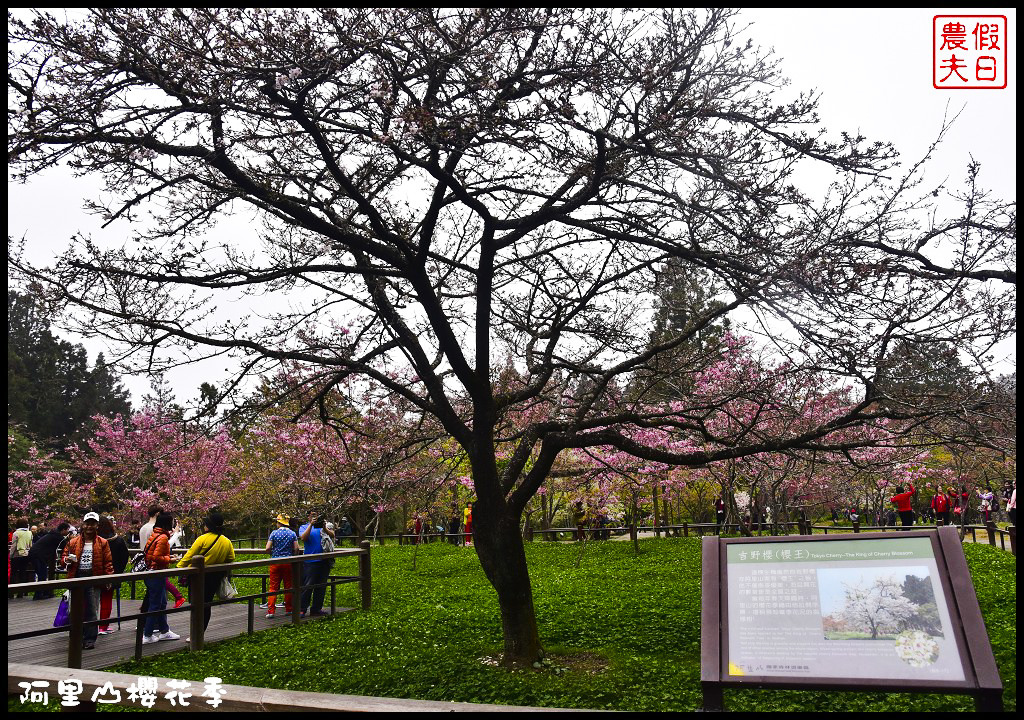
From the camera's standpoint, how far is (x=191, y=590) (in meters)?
9.30

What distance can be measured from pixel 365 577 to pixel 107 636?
4137 millimetres

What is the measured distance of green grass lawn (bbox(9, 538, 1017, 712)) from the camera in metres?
6.11

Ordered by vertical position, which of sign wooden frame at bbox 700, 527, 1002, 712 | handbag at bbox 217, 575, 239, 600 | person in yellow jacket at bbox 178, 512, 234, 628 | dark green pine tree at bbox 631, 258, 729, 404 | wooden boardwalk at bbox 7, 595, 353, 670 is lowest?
wooden boardwalk at bbox 7, 595, 353, 670

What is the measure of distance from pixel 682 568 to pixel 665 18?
11.2 metres

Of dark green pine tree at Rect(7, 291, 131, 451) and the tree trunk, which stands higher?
dark green pine tree at Rect(7, 291, 131, 451)

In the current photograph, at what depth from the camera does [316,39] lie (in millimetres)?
5574

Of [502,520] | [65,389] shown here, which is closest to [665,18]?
[502,520]

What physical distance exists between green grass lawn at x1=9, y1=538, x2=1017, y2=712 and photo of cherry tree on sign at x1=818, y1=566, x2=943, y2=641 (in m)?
1.69

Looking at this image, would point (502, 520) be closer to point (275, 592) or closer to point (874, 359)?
point (874, 359)

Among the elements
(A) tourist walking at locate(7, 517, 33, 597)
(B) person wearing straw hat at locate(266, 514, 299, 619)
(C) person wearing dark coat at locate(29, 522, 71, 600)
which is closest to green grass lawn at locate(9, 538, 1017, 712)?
(B) person wearing straw hat at locate(266, 514, 299, 619)

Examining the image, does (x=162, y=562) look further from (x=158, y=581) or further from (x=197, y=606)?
(x=197, y=606)

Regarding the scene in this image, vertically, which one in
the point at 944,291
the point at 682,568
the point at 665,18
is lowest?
the point at 682,568

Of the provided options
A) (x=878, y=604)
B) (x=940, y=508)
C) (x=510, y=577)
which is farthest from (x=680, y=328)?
(x=940, y=508)

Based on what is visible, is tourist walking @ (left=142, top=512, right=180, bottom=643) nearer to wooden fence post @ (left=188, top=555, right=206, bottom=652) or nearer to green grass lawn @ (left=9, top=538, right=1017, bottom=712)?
wooden fence post @ (left=188, top=555, right=206, bottom=652)
